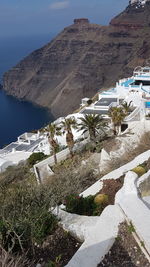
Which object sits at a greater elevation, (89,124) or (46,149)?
(89,124)

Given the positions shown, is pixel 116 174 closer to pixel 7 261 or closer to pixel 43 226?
pixel 43 226

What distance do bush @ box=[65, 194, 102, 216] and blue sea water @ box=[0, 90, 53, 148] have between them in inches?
2495

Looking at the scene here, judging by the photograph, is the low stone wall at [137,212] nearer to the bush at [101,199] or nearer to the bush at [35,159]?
the bush at [101,199]

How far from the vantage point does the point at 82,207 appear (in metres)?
9.90

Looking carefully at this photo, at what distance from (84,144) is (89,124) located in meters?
1.61

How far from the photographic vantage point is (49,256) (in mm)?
7605

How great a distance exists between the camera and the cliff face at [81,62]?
111312 millimetres

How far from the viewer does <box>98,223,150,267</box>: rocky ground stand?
670cm

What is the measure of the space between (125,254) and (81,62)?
12339 centimetres

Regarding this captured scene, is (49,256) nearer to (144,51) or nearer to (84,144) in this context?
(84,144)

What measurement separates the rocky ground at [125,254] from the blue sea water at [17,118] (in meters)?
66.3

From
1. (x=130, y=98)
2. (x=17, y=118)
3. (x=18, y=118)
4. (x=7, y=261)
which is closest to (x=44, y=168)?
(x=130, y=98)

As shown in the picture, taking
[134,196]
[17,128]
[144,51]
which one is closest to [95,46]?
[144,51]

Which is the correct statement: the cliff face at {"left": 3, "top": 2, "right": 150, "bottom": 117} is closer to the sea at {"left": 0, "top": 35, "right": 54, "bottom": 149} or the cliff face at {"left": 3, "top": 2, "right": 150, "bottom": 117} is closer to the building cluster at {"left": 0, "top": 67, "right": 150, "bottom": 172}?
the sea at {"left": 0, "top": 35, "right": 54, "bottom": 149}
